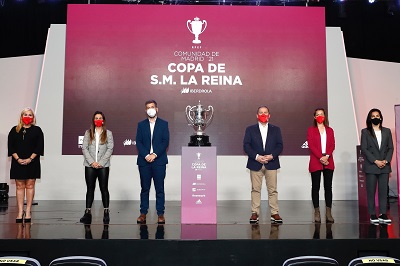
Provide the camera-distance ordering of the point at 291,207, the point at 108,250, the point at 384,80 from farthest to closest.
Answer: the point at 384,80
the point at 291,207
the point at 108,250

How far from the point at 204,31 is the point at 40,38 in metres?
3.21

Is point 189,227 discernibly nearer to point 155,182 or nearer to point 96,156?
point 155,182

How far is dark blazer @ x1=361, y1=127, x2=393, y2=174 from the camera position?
15.1 feet

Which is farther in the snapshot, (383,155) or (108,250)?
Result: (383,155)

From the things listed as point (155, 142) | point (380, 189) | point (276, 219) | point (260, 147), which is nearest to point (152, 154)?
point (155, 142)

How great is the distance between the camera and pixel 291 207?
6160mm

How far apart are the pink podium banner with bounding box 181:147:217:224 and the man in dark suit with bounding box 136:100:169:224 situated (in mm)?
316

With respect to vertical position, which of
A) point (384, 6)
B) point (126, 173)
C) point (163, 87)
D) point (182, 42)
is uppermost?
point (384, 6)

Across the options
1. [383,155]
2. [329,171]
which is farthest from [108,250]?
[383,155]

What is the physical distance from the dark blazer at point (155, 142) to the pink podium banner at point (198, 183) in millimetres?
320

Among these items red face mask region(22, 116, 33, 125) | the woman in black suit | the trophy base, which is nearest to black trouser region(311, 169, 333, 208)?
the trophy base

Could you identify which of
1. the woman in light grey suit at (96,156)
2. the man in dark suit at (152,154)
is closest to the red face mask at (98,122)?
the woman in light grey suit at (96,156)

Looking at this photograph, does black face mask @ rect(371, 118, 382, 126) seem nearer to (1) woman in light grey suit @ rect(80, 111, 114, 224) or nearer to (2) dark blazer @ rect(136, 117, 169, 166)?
(2) dark blazer @ rect(136, 117, 169, 166)

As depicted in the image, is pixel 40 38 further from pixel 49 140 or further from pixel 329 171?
pixel 329 171
